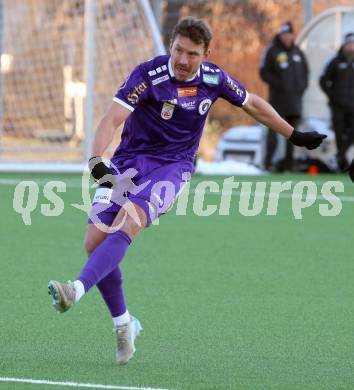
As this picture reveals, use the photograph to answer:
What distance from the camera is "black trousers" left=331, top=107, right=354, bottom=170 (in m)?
18.2

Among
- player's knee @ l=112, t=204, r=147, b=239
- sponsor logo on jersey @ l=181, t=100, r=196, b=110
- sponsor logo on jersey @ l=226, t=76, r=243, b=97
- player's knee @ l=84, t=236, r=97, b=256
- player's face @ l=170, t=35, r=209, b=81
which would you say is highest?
player's face @ l=170, t=35, r=209, b=81

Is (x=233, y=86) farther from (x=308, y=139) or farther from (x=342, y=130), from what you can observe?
(x=342, y=130)

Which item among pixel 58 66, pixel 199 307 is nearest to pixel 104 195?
pixel 199 307

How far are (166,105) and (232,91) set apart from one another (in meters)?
0.40

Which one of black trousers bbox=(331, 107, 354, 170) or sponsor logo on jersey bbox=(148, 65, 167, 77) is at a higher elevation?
sponsor logo on jersey bbox=(148, 65, 167, 77)

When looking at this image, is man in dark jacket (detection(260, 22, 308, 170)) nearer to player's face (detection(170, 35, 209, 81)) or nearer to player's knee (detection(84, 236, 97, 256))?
player's face (detection(170, 35, 209, 81))

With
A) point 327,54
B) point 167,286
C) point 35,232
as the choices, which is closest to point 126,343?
point 167,286

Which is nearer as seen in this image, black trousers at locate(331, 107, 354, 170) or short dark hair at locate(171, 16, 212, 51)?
short dark hair at locate(171, 16, 212, 51)

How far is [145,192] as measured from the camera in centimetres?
603

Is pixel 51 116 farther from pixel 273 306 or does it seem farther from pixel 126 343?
pixel 126 343

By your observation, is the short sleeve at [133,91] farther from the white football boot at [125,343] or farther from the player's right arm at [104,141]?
the white football boot at [125,343]

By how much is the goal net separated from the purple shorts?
11.4 m

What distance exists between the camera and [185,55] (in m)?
5.95

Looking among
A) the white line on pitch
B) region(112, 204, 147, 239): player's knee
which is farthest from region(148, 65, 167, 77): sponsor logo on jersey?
the white line on pitch
